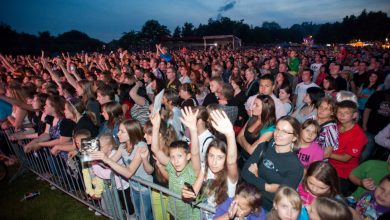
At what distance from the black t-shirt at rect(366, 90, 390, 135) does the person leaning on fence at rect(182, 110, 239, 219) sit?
4.56 meters

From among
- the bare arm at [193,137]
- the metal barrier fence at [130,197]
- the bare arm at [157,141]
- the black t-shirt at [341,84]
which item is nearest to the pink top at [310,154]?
the bare arm at [193,137]

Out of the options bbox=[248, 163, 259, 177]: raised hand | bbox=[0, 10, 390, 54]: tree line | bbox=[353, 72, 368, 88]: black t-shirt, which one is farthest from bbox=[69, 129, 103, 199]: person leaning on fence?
bbox=[0, 10, 390, 54]: tree line

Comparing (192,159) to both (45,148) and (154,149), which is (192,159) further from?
(45,148)

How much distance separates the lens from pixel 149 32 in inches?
3248

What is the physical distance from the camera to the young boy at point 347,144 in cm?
362

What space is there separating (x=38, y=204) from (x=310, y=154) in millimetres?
5676

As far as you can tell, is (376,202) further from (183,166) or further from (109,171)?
(109,171)

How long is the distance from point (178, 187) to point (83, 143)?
4.26 feet

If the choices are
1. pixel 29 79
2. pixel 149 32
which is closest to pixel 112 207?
pixel 29 79

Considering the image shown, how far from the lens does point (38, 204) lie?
5434 millimetres

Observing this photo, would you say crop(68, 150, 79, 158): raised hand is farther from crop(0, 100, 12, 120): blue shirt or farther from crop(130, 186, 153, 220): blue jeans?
crop(0, 100, 12, 120): blue shirt

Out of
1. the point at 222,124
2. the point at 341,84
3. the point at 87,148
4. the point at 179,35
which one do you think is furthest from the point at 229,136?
the point at 179,35

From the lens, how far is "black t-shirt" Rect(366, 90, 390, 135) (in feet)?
17.8

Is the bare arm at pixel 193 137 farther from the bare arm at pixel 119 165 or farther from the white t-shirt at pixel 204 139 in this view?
the bare arm at pixel 119 165
